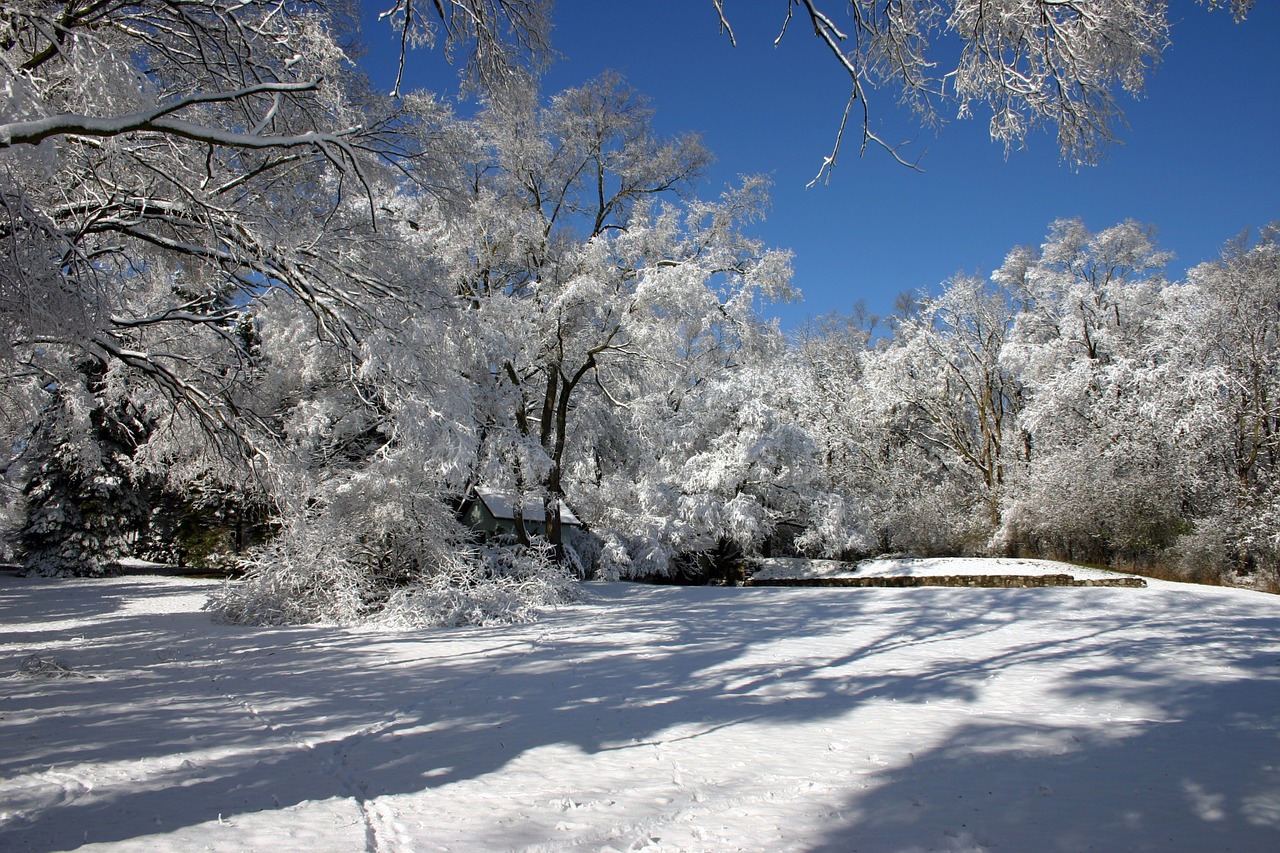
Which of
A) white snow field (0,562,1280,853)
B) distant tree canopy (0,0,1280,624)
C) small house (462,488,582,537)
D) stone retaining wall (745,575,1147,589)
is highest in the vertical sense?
distant tree canopy (0,0,1280,624)

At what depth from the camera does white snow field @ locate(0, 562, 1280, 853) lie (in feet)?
10.8

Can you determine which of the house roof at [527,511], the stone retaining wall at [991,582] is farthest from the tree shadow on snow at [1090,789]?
the house roof at [527,511]

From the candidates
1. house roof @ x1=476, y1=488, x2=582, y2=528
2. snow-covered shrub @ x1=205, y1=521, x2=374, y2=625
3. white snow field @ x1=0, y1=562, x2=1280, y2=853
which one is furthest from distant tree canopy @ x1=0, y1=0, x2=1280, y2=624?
white snow field @ x1=0, y1=562, x2=1280, y2=853

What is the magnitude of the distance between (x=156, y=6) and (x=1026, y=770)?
8.24 m

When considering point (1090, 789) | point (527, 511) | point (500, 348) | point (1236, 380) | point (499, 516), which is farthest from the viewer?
point (527, 511)

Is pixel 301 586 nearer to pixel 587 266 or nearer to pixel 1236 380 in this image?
pixel 587 266

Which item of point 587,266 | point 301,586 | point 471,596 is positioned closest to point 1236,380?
point 587,266

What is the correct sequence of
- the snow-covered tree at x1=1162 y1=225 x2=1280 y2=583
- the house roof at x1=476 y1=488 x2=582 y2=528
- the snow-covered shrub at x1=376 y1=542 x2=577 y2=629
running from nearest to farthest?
the snow-covered shrub at x1=376 y1=542 x2=577 y2=629
the snow-covered tree at x1=1162 y1=225 x2=1280 y2=583
the house roof at x1=476 y1=488 x2=582 y2=528

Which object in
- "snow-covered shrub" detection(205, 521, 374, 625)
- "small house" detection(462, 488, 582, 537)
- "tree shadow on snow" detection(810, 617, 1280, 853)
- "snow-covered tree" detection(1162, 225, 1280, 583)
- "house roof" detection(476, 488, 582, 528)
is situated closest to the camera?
"tree shadow on snow" detection(810, 617, 1280, 853)

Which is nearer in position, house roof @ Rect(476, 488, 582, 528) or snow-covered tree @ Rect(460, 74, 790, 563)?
snow-covered tree @ Rect(460, 74, 790, 563)

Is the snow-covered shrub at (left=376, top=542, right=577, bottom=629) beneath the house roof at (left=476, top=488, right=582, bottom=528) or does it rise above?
beneath

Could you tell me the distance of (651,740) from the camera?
4758 mm

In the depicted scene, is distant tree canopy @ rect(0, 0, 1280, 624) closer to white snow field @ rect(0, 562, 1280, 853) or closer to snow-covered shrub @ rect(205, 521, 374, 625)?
snow-covered shrub @ rect(205, 521, 374, 625)

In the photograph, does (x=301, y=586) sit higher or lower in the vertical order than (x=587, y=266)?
lower
